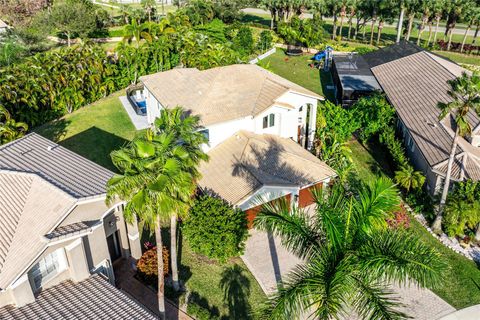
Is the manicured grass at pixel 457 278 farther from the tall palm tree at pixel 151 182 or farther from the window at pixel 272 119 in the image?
the tall palm tree at pixel 151 182

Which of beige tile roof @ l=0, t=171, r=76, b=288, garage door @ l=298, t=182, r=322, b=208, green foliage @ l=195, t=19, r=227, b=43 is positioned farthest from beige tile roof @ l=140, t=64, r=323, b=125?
green foliage @ l=195, t=19, r=227, b=43

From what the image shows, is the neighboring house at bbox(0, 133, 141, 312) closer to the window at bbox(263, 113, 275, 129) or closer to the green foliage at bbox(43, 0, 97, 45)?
the window at bbox(263, 113, 275, 129)

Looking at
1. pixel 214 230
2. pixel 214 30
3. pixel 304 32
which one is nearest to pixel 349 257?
pixel 214 230

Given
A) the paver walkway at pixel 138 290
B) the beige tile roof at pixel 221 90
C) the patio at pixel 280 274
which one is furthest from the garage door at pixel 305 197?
the paver walkway at pixel 138 290

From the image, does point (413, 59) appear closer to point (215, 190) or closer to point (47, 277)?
point (215, 190)

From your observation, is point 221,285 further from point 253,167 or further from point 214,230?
point 253,167
